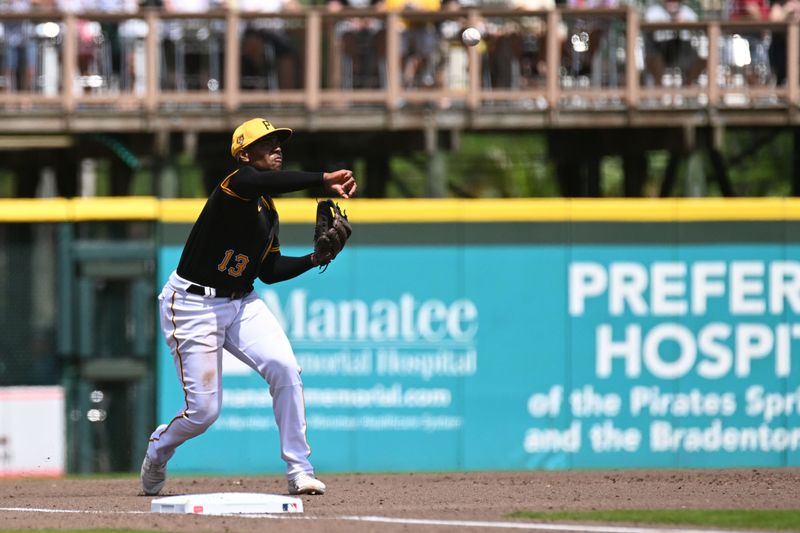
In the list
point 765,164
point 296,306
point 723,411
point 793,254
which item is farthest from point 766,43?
point 765,164

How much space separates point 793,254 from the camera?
14.3 metres

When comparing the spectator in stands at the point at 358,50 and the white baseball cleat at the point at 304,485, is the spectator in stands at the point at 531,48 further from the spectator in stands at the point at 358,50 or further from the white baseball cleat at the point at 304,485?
the white baseball cleat at the point at 304,485

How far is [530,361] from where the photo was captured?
14234 mm

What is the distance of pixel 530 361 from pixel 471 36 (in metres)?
2.97

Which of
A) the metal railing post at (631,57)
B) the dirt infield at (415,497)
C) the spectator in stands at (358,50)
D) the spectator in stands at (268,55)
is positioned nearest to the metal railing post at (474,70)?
the spectator in stands at (358,50)

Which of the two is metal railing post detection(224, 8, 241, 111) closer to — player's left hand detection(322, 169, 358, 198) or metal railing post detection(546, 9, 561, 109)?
metal railing post detection(546, 9, 561, 109)

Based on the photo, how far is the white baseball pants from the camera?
354 inches

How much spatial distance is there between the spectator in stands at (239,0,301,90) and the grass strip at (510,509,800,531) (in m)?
8.10

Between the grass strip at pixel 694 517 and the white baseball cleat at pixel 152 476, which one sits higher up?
the white baseball cleat at pixel 152 476

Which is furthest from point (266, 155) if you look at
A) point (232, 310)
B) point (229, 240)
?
point (232, 310)

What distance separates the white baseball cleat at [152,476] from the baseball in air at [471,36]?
21.3 feet

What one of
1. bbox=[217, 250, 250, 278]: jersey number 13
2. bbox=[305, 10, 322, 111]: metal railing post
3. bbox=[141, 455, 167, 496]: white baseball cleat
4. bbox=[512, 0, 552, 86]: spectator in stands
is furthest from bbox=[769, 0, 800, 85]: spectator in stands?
bbox=[141, 455, 167, 496]: white baseball cleat

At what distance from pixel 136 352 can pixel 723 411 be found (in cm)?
508

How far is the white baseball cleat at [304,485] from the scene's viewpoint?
9188 millimetres
